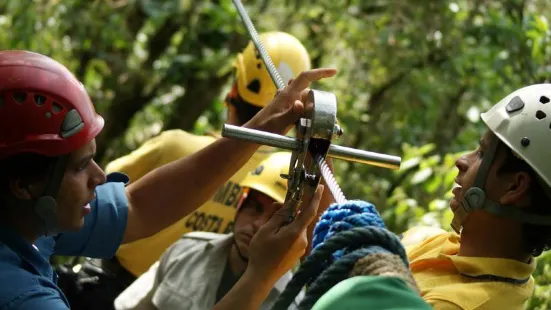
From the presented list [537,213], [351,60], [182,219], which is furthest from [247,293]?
[351,60]

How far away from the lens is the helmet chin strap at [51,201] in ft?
7.88

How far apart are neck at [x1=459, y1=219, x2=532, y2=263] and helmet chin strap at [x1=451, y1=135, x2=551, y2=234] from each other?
0.03 metres

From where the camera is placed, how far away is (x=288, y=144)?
220cm

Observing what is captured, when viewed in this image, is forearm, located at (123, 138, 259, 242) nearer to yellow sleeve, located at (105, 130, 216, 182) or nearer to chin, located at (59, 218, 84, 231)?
chin, located at (59, 218, 84, 231)

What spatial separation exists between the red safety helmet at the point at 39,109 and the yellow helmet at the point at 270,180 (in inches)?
61.2

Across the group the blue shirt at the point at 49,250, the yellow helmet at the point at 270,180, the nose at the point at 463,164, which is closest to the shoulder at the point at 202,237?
the yellow helmet at the point at 270,180

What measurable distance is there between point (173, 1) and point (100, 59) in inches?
68.0

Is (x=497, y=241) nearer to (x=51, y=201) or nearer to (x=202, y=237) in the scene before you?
(x=51, y=201)

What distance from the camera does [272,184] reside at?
3.99 m

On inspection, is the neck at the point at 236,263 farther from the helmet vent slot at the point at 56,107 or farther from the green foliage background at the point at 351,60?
the green foliage background at the point at 351,60

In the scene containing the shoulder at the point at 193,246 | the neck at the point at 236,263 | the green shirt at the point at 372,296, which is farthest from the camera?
the shoulder at the point at 193,246

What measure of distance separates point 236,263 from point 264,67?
1.53 meters

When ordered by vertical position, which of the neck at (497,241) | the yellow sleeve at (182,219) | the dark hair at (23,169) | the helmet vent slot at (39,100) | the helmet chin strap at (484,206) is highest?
the helmet vent slot at (39,100)

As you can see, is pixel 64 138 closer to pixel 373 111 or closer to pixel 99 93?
pixel 373 111
